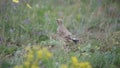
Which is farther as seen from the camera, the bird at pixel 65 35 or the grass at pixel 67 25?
the bird at pixel 65 35

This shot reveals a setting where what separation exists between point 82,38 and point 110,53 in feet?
5.34

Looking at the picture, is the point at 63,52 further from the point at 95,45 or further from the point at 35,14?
the point at 35,14

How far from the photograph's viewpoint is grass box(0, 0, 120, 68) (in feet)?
19.2

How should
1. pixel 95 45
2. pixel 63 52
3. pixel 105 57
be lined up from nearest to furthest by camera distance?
1. pixel 105 57
2. pixel 63 52
3. pixel 95 45

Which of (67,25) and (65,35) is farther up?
(67,25)

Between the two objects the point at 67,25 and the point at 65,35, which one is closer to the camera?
the point at 65,35

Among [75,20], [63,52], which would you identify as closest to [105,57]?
[63,52]

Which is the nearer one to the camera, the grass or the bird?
the grass

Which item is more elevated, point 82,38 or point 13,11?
point 13,11

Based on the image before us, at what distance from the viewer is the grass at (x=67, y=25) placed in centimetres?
585

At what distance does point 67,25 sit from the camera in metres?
8.45

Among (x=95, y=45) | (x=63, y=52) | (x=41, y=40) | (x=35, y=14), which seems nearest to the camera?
(x=63, y=52)

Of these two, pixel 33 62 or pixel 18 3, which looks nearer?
pixel 33 62

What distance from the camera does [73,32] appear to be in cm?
808
